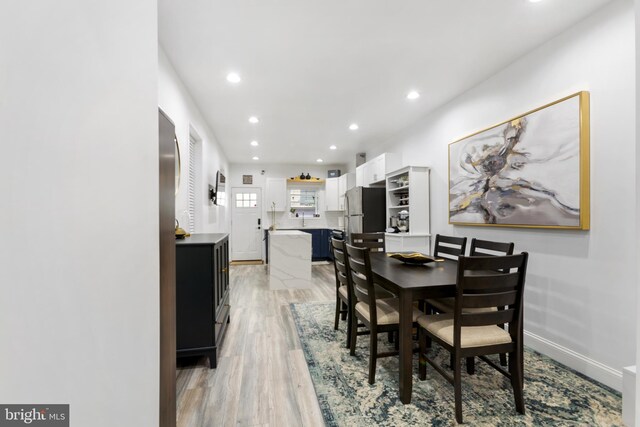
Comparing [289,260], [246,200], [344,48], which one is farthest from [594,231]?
[246,200]

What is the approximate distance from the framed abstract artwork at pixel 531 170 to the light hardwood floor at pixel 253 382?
89.2 inches

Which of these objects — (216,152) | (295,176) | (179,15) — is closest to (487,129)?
(179,15)

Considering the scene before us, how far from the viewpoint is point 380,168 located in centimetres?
505

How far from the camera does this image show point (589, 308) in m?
2.09

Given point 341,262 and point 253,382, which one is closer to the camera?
point 253,382

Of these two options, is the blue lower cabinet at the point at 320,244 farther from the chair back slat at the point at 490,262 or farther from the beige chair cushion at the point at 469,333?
the chair back slat at the point at 490,262

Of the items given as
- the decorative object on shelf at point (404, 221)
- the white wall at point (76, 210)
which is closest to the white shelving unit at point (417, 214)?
the decorative object on shelf at point (404, 221)

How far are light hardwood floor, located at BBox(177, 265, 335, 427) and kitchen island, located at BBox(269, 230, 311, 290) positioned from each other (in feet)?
4.09

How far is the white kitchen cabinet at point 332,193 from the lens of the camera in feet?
24.3

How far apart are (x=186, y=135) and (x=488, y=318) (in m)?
3.23

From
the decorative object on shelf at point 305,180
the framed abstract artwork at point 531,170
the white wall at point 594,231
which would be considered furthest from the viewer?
the decorative object on shelf at point 305,180

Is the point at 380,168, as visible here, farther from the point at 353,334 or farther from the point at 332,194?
the point at 353,334

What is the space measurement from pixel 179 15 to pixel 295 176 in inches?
230

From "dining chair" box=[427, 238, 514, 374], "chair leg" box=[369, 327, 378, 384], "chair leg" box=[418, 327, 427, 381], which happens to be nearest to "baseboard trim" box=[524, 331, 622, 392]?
"dining chair" box=[427, 238, 514, 374]
